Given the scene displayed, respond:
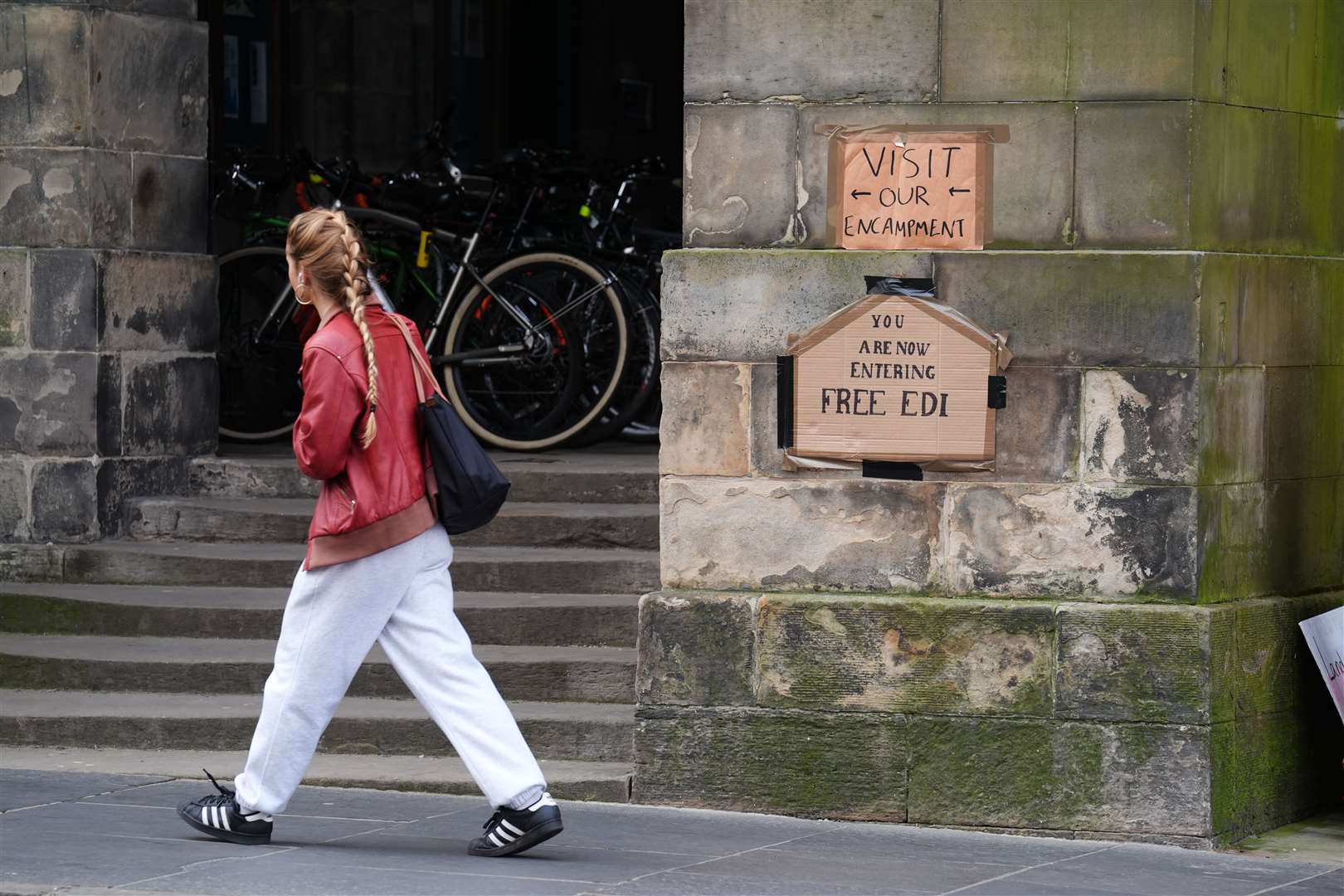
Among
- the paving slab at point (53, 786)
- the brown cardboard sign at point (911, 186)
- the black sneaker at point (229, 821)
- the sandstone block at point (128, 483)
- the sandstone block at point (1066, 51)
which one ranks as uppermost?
the sandstone block at point (1066, 51)

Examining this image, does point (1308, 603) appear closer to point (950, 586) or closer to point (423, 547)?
point (950, 586)

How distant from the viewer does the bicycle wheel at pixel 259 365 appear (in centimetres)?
1105

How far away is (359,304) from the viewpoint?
21.2 feet

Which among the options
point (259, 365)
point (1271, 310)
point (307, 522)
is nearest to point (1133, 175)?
point (1271, 310)

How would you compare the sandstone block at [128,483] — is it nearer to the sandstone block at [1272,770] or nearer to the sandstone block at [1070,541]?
the sandstone block at [1070,541]

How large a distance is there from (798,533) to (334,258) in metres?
1.74

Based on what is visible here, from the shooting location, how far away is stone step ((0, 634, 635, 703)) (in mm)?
8156

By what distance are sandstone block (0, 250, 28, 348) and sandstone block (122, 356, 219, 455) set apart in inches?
17.5

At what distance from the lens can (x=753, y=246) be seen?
7320mm

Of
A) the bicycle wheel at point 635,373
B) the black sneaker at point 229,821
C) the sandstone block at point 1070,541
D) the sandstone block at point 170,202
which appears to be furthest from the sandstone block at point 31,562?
the sandstone block at point 1070,541

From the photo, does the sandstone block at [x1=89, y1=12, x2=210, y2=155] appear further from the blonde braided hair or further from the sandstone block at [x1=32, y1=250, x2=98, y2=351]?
the blonde braided hair

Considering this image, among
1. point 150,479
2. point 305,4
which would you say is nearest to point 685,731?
point 150,479

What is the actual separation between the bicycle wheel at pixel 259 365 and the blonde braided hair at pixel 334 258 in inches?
178

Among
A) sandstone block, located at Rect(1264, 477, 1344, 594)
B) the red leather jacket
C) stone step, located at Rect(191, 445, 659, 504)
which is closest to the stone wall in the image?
sandstone block, located at Rect(1264, 477, 1344, 594)
